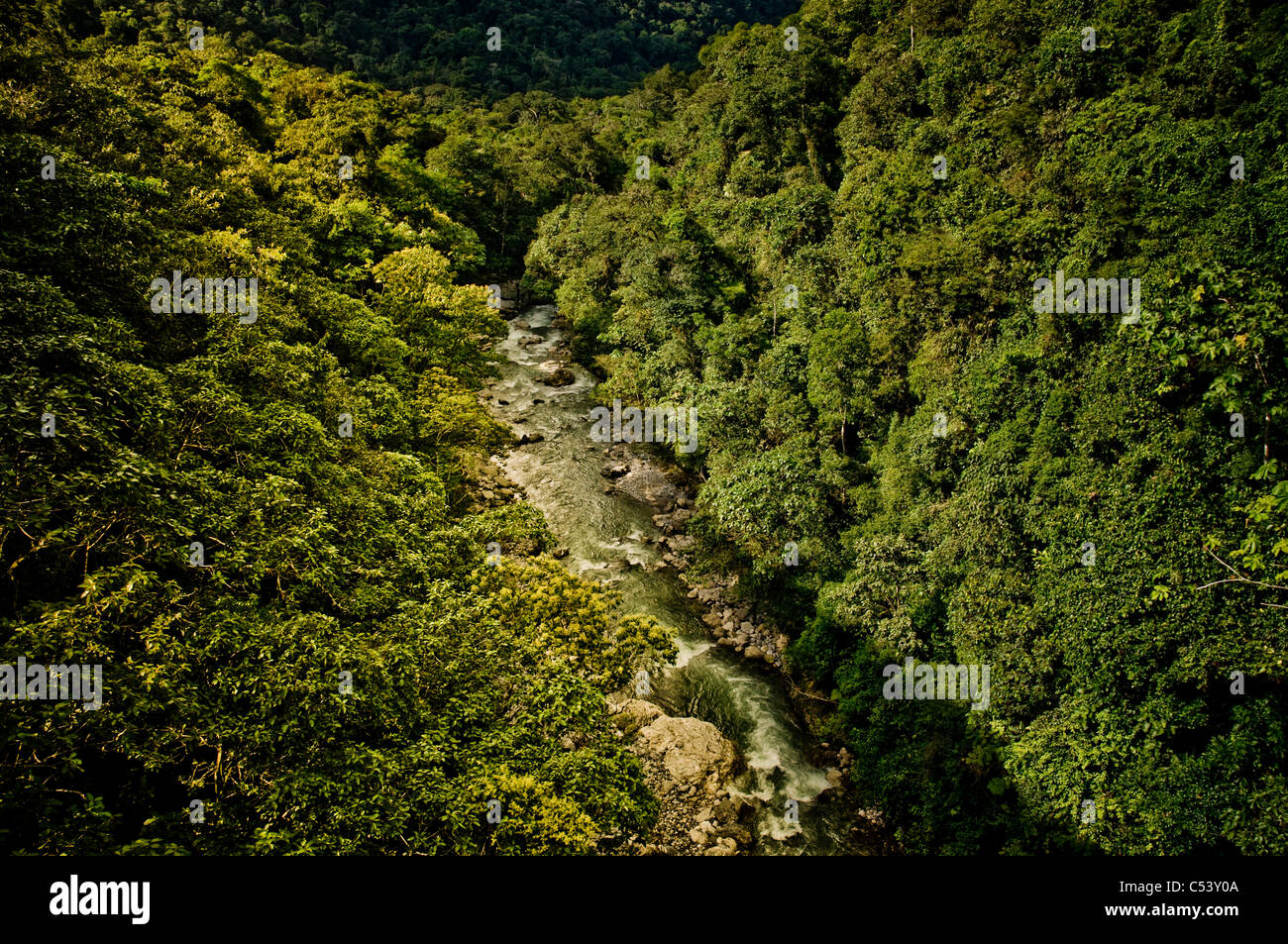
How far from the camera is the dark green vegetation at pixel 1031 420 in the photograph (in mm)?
14523

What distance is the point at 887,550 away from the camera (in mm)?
23578

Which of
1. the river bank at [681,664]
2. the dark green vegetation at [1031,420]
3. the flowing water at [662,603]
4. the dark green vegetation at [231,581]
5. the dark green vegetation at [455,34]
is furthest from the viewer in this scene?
the dark green vegetation at [455,34]

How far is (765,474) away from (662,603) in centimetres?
711

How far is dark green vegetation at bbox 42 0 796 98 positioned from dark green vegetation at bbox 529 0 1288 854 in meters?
51.5

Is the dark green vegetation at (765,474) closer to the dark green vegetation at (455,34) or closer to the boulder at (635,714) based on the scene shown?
the boulder at (635,714)

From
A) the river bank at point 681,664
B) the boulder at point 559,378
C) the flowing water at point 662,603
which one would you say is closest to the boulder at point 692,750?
the river bank at point 681,664

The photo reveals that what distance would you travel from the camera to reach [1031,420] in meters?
21.1

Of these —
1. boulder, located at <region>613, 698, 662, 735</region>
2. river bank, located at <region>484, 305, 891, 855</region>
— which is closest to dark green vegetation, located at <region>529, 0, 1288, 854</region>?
river bank, located at <region>484, 305, 891, 855</region>

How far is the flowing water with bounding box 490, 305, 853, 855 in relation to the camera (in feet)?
66.8

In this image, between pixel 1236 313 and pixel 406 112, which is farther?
pixel 406 112

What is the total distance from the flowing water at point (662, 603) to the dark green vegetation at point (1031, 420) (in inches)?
80.5
